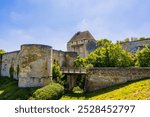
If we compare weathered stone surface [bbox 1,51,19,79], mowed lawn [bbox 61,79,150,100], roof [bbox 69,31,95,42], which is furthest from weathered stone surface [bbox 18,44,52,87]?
roof [bbox 69,31,95,42]

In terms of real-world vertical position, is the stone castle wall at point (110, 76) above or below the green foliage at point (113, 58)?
below

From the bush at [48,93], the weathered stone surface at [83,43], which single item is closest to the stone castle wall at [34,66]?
the bush at [48,93]

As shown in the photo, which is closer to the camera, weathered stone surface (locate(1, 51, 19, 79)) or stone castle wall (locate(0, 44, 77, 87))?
stone castle wall (locate(0, 44, 77, 87))

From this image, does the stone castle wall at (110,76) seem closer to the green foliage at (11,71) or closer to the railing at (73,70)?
the railing at (73,70)

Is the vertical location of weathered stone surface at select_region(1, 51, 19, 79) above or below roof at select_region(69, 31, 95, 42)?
below

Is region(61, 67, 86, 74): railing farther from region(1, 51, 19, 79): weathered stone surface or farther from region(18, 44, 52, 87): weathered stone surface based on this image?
region(1, 51, 19, 79): weathered stone surface

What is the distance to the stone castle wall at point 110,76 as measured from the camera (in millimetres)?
28312

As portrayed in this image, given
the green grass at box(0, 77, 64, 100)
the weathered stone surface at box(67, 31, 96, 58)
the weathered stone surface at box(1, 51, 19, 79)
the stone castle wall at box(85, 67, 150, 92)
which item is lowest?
the green grass at box(0, 77, 64, 100)

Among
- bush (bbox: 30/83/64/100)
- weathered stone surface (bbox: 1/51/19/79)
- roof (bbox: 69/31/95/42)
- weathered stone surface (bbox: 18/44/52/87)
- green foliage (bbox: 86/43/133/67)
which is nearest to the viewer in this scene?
bush (bbox: 30/83/64/100)

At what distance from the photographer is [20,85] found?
3055 centimetres

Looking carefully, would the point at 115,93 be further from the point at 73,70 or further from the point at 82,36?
the point at 82,36

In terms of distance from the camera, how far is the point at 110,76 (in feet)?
98.8

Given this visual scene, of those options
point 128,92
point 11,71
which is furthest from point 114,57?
point 11,71

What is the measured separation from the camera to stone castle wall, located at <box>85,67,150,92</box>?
28312 mm
